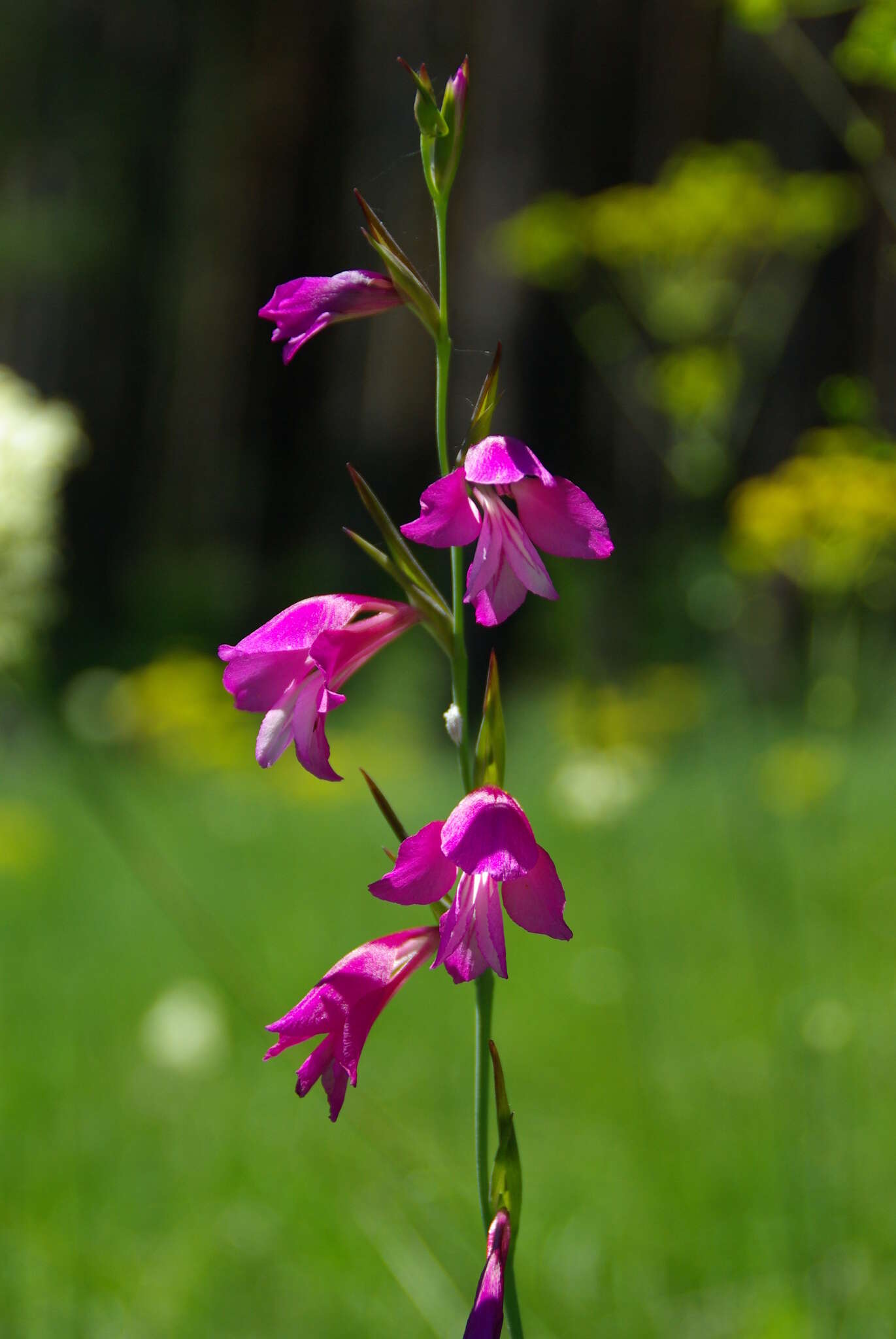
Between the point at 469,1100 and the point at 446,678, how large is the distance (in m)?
4.74

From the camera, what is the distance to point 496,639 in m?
7.96

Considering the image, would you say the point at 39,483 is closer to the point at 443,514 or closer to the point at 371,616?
the point at 371,616

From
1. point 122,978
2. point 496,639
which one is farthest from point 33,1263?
point 496,639

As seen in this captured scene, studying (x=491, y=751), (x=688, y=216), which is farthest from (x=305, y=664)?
(x=688, y=216)

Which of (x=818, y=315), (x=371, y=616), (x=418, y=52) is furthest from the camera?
(x=418, y=52)

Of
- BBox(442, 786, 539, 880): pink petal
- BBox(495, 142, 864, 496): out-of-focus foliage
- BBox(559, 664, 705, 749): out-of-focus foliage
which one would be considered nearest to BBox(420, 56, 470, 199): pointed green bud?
BBox(442, 786, 539, 880): pink petal

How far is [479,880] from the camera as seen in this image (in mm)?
724

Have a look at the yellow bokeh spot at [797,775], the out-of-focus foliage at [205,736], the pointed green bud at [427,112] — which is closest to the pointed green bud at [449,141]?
the pointed green bud at [427,112]

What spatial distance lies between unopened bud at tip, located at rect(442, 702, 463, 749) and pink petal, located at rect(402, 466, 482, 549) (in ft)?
0.34

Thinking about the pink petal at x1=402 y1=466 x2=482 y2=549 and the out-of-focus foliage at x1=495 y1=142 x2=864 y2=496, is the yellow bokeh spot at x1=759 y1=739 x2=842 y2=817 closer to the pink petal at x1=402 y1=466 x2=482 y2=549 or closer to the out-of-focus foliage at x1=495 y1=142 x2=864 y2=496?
the out-of-focus foliage at x1=495 y1=142 x2=864 y2=496

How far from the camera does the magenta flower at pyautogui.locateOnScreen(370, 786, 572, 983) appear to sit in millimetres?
675

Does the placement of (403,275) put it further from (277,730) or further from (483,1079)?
(483,1079)

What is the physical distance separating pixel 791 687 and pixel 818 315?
249 centimetres

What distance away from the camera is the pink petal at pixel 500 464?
69 cm
